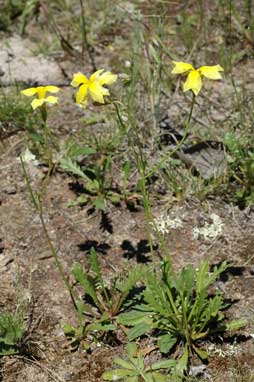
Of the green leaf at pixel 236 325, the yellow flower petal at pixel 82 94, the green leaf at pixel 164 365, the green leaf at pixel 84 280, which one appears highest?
the yellow flower petal at pixel 82 94

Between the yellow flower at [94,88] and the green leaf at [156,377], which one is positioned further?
the green leaf at [156,377]

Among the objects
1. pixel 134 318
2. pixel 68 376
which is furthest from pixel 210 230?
pixel 68 376

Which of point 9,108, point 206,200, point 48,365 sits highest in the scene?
point 9,108

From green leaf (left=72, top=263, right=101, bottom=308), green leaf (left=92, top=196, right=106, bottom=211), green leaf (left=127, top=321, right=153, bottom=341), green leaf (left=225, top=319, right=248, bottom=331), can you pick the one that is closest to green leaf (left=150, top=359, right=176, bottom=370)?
green leaf (left=127, top=321, right=153, bottom=341)

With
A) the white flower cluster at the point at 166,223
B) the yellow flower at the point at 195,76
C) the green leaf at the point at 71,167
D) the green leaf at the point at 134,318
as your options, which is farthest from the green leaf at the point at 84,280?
the yellow flower at the point at 195,76

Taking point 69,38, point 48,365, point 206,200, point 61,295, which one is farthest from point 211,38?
point 48,365

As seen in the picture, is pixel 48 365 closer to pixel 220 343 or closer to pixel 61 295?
pixel 61 295

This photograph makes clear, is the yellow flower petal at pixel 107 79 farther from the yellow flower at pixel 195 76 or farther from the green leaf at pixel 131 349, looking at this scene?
the green leaf at pixel 131 349
